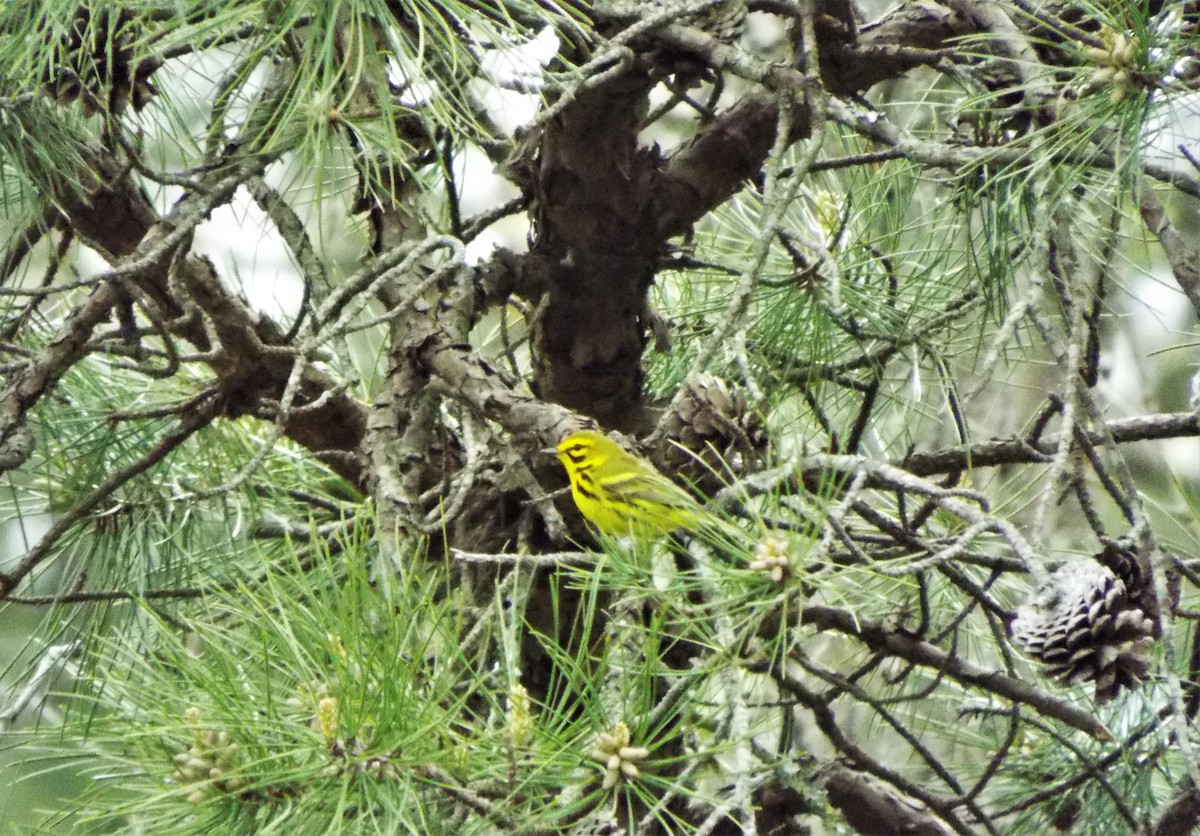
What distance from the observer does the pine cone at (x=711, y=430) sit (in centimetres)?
96

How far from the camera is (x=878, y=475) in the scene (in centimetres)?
80

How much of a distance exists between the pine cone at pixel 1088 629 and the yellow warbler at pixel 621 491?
0.21 m

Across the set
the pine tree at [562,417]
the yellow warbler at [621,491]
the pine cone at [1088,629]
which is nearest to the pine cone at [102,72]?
the pine tree at [562,417]

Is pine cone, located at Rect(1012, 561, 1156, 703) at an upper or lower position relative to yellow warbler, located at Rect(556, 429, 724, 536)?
lower

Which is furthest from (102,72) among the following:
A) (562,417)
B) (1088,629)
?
(1088,629)

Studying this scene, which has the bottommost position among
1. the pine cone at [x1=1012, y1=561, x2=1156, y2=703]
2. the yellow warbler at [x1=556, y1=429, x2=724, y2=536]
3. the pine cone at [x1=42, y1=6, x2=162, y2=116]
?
the pine cone at [x1=1012, y1=561, x2=1156, y2=703]

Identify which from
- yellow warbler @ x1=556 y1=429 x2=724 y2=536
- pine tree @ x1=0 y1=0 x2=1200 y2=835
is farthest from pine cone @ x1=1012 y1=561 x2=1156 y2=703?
yellow warbler @ x1=556 y1=429 x2=724 y2=536

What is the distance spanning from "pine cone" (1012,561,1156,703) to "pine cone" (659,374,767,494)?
10.7 inches

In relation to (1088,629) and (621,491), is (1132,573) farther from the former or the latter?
(621,491)

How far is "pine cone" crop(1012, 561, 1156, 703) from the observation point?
715mm

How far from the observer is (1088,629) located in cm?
76

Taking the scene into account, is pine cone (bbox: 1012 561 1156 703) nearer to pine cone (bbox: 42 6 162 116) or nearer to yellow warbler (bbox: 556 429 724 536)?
yellow warbler (bbox: 556 429 724 536)

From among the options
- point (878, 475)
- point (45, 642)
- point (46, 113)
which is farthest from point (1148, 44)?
point (45, 642)

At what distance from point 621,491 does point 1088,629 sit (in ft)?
1.23
